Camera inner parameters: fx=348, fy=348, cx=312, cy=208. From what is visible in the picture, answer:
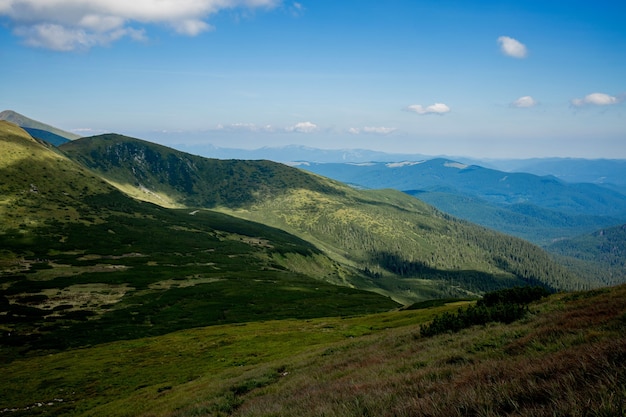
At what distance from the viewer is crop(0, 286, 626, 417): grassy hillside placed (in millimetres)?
6406

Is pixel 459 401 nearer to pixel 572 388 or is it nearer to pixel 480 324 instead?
pixel 572 388

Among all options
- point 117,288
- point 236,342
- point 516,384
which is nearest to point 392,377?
point 516,384

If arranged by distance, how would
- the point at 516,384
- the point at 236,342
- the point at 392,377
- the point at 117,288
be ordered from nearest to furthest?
the point at 516,384, the point at 392,377, the point at 236,342, the point at 117,288

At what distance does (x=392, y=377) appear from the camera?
40.6 ft

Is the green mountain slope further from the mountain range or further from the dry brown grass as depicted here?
the dry brown grass

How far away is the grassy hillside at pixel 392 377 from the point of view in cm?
641

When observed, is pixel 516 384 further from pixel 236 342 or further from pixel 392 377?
pixel 236 342

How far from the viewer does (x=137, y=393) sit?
34.9 m

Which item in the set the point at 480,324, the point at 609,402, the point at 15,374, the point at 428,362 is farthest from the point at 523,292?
the point at 15,374

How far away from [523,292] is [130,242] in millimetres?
191104

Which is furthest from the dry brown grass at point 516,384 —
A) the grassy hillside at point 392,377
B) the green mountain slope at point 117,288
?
the green mountain slope at point 117,288

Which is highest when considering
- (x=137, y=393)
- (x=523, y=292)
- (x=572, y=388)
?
(x=572, y=388)

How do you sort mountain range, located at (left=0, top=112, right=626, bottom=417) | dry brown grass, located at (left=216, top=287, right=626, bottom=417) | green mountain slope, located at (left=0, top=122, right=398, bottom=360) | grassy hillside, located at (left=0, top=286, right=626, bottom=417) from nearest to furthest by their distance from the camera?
dry brown grass, located at (left=216, top=287, right=626, bottom=417)
grassy hillside, located at (left=0, top=286, right=626, bottom=417)
mountain range, located at (left=0, top=112, right=626, bottom=417)
green mountain slope, located at (left=0, top=122, right=398, bottom=360)

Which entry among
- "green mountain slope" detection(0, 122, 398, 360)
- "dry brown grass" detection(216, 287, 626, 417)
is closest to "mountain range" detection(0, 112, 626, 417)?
"dry brown grass" detection(216, 287, 626, 417)
